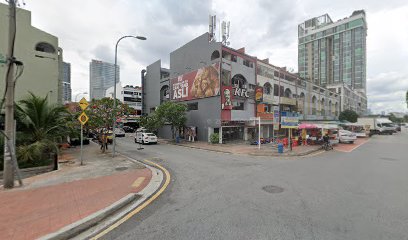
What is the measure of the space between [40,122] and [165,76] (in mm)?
28031

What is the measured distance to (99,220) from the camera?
187 inches

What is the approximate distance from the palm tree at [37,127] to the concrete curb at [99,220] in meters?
7.34

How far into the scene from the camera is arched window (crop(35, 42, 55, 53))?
20672 mm

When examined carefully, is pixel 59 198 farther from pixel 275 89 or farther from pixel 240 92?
pixel 275 89

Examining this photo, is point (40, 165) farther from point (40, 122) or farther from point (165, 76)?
point (165, 76)

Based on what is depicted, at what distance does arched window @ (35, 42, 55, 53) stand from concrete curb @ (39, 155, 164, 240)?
22.7 metres

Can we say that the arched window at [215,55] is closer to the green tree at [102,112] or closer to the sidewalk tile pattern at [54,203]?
the green tree at [102,112]

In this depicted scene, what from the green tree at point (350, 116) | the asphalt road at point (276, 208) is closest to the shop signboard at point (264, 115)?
the asphalt road at point (276, 208)

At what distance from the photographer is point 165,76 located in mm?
38062

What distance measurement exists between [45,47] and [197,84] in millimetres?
17753

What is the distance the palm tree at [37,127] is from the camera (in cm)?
1002

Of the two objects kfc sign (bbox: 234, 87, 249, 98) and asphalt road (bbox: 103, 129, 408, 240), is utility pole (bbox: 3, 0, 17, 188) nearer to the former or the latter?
asphalt road (bbox: 103, 129, 408, 240)

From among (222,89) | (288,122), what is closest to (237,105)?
(222,89)

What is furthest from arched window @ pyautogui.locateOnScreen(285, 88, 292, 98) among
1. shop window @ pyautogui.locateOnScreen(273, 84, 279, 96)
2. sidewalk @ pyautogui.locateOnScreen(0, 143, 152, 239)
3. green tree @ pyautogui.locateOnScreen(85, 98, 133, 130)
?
sidewalk @ pyautogui.locateOnScreen(0, 143, 152, 239)
